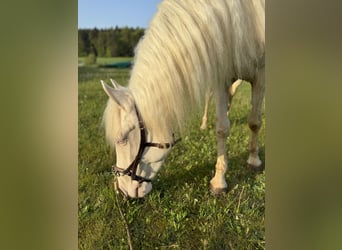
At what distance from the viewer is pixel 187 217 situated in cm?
81

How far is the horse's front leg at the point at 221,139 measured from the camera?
839 mm

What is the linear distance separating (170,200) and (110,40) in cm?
39

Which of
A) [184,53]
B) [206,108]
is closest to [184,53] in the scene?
[184,53]

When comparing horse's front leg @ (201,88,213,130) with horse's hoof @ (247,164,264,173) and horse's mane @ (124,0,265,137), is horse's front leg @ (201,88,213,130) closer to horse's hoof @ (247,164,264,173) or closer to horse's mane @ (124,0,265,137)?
horse's mane @ (124,0,265,137)

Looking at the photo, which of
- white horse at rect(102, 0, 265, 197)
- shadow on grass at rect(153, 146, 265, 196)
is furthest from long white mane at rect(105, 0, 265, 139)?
shadow on grass at rect(153, 146, 265, 196)

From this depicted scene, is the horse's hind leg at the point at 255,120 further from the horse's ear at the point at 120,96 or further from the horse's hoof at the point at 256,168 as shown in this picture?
the horse's ear at the point at 120,96

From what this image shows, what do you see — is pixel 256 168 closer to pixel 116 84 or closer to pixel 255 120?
pixel 255 120

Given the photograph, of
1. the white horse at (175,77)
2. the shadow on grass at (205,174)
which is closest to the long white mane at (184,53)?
the white horse at (175,77)

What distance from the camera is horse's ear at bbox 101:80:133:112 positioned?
2.53ft

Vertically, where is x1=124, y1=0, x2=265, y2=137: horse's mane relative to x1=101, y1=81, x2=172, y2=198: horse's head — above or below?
above

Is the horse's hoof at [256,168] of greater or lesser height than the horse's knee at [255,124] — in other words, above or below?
below
